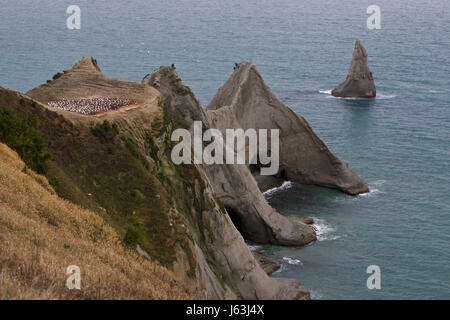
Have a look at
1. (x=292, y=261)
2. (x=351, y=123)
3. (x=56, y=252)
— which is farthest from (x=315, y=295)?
(x=351, y=123)

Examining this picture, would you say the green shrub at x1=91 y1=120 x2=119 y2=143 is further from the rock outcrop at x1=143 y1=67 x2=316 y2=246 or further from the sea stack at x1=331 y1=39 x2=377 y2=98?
the sea stack at x1=331 y1=39 x2=377 y2=98

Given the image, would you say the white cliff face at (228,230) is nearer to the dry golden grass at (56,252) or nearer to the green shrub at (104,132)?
the dry golden grass at (56,252)

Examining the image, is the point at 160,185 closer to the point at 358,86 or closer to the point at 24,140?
the point at 24,140

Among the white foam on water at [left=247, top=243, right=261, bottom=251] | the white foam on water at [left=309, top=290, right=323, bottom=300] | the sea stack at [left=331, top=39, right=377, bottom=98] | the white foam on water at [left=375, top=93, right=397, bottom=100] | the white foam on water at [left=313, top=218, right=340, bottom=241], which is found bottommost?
the white foam on water at [left=309, top=290, right=323, bottom=300]

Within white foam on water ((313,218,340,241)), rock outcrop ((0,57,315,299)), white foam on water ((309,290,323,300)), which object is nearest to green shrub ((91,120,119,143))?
rock outcrop ((0,57,315,299))

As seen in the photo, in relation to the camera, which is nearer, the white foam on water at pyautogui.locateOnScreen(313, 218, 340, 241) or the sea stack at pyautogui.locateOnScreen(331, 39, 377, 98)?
the white foam on water at pyautogui.locateOnScreen(313, 218, 340, 241)

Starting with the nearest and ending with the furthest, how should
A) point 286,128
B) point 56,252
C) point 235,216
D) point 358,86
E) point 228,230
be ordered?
point 56,252 → point 228,230 → point 235,216 → point 286,128 → point 358,86
